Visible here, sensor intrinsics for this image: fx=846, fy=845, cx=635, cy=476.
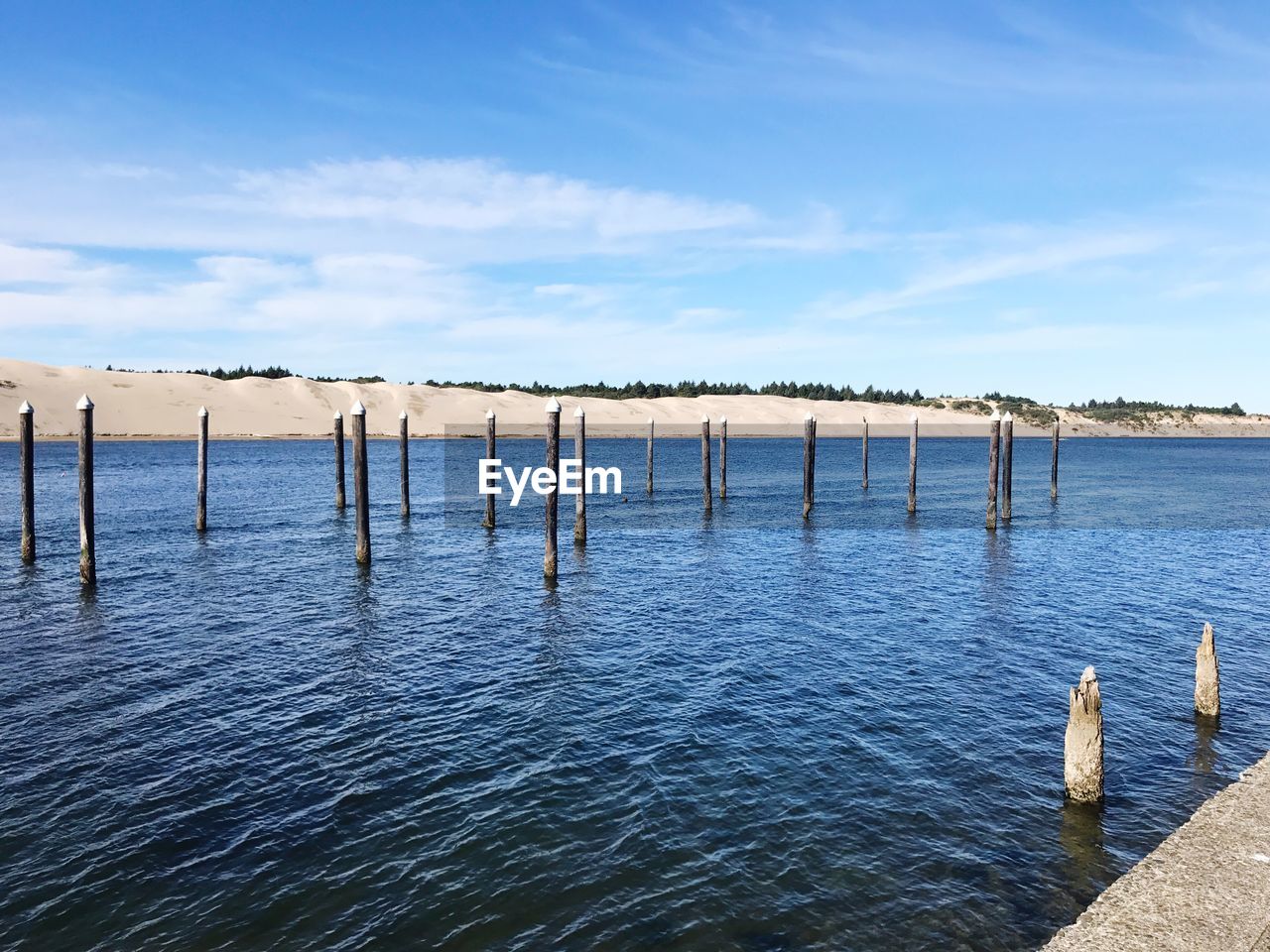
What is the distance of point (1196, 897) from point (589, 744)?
742 centimetres

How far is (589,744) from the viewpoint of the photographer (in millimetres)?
12320

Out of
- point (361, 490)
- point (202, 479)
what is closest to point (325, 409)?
point (202, 479)

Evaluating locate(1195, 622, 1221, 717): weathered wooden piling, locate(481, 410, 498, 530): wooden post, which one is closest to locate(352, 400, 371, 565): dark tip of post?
locate(481, 410, 498, 530): wooden post

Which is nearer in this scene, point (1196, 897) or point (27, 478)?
point (1196, 897)

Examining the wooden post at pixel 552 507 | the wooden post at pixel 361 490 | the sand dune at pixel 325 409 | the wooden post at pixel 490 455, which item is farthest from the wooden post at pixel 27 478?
the sand dune at pixel 325 409

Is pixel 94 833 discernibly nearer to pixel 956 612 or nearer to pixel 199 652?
pixel 199 652

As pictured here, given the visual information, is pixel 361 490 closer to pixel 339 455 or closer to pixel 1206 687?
pixel 339 455

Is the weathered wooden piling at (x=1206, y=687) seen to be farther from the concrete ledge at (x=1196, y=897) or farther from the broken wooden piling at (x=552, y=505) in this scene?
the broken wooden piling at (x=552, y=505)

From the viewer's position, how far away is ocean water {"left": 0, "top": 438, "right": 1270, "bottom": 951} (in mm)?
8398

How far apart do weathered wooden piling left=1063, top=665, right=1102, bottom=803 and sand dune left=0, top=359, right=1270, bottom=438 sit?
83.0 meters

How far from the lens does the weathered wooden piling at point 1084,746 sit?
1009 centimetres

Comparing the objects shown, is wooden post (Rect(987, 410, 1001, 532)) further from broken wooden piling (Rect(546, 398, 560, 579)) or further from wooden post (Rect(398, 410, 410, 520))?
wooden post (Rect(398, 410, 410, 520))

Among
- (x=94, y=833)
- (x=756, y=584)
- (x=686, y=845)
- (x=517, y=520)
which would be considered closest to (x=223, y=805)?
(x=94, y=833)

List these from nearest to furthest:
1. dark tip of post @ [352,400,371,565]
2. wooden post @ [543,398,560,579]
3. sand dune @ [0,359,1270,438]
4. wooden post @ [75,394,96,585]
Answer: wooden post @ [75,394,96,585] < wooden post @ [543,398,560,579] < dark tip of post @ [352,400,371,565] < sand dune @ [0,359,1270,438]
